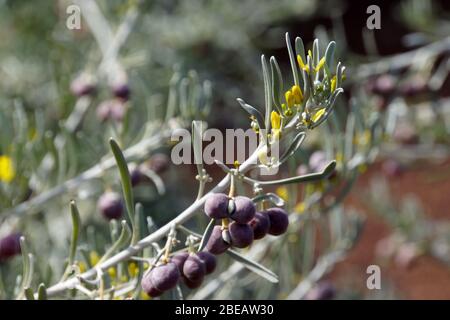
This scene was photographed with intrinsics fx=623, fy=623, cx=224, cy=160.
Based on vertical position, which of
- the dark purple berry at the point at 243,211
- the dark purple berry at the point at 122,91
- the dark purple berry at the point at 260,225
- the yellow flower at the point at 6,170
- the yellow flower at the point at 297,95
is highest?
the dark purple berry at the point at 122,91

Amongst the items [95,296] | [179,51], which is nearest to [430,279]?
[179,51]

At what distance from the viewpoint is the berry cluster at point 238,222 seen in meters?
0.60

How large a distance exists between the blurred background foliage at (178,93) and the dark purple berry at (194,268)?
282mm

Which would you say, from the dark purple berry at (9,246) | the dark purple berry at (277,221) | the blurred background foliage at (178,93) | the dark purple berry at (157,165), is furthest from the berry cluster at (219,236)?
the dark purple berry at (157,165)

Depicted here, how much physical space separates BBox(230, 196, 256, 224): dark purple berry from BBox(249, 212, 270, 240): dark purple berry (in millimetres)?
29

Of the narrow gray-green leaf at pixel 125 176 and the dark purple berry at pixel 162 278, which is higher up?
the narrow gray-green leaf at pixel 125 176

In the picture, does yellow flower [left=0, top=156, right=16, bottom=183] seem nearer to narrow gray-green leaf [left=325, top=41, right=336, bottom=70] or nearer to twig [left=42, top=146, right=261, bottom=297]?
twig [left=42, top=146, right=261, bottom=297]

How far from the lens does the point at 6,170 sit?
102 cm

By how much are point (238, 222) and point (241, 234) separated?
0.01 m

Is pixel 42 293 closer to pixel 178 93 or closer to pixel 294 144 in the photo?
pixel 294 144

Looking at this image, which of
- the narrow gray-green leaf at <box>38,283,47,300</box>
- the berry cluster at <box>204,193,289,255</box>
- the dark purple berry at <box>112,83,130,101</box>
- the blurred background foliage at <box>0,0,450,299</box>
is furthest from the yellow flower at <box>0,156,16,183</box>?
the berry cluster at <box>204,193,289,255</box>

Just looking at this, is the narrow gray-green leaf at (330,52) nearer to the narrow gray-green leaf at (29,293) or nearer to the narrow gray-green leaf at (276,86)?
the narrow gray-green leaf at (276,86)
